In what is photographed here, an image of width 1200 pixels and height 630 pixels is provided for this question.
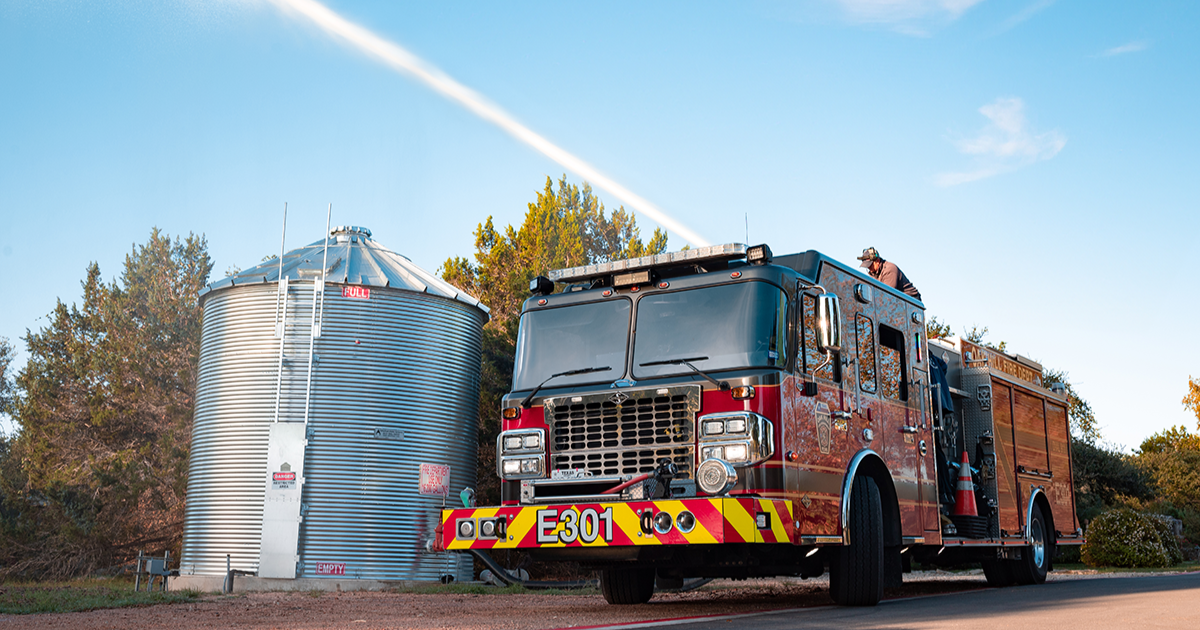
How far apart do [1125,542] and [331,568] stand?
16.7m

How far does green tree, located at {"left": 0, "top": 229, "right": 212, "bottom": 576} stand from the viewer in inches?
1086

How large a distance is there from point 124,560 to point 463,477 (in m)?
15.0

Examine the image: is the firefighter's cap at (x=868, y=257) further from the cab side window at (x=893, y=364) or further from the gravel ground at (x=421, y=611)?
the gravel ground at (x=421, y=611)

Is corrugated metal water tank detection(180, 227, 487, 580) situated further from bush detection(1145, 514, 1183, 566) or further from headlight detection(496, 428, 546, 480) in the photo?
bush detection(1145, 514, 1183, 566)

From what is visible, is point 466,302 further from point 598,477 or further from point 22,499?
point 22,499

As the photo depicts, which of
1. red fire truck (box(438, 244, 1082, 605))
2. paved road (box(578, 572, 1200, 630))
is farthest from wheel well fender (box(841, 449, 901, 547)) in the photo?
paved road (box(578, 572, 1200, 630))

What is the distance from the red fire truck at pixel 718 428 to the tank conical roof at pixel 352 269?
8287 millimetres

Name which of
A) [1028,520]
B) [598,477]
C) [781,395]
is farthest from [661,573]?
[1028,520]

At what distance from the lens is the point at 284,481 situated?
53.2 feet

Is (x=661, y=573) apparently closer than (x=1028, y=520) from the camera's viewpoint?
Yes

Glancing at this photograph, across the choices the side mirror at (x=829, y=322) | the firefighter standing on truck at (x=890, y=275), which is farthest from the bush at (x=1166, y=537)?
the side mirror at (x=829, y=322)

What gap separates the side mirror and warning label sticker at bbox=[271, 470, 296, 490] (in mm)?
10612

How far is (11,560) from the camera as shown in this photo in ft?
90.8

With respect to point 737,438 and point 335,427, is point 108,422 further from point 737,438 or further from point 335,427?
point 737,438
